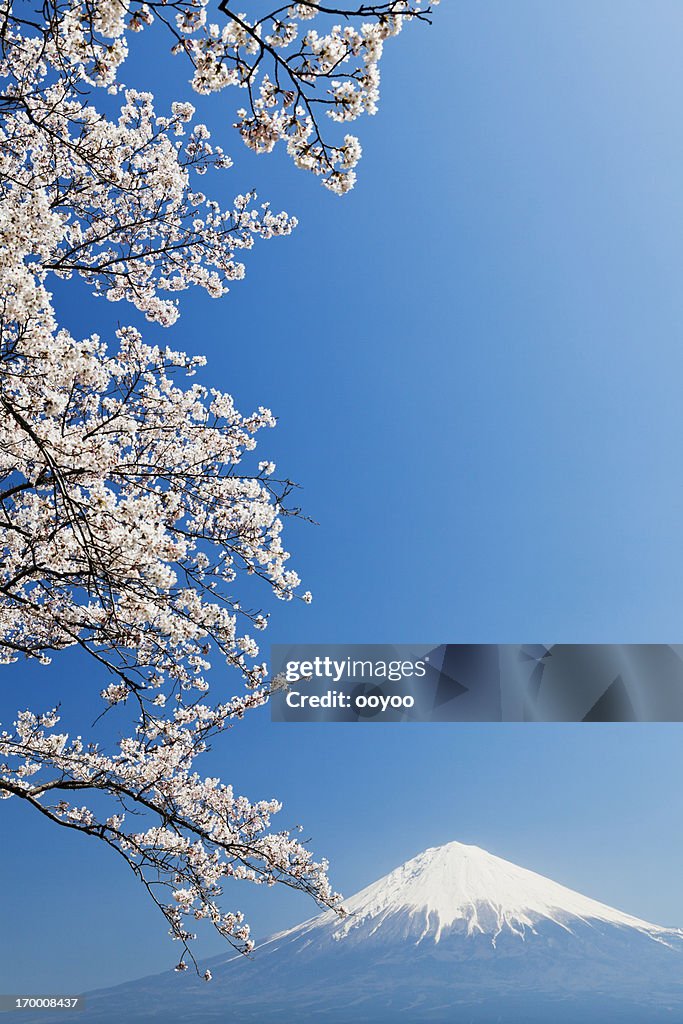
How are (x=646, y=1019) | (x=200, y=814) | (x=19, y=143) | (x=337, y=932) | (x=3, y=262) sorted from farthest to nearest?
(x=337, y=932)
(x=646, y=1019)
(x=200, y=814)
(x=19, y=143)
(x=3, y=262)

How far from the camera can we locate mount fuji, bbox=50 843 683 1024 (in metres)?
147

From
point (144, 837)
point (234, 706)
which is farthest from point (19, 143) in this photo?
point (144, 837)

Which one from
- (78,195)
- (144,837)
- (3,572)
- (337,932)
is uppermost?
(78,195)

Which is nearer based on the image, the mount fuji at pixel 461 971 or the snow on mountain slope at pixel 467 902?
the snow on mountain slope at pixel 467 902

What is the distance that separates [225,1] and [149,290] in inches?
121

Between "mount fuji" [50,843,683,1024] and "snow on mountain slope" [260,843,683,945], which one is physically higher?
"snow on mountain slope" [260,843,683,945]

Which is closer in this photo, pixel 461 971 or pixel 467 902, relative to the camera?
pixel 467 902

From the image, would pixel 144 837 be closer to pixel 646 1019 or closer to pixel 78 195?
pixel 78 195

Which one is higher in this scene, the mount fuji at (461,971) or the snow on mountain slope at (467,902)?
the snow on mountain slope at (467,902)

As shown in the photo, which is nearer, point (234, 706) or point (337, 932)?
point (234, 706)

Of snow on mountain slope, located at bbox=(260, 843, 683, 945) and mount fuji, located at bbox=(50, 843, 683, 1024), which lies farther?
mount fuji, located at bbox=(50, 843, 683, 1024)

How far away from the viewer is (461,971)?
16912 cm

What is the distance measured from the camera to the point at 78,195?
4.86 m

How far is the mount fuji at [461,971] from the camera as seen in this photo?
147 meters
